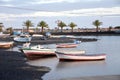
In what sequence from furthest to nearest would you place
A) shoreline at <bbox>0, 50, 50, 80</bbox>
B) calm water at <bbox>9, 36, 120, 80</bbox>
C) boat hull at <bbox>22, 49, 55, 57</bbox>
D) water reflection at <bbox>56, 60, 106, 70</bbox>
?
boat hull at <bbox>22, 49, 55, 57</bbox>
water reflection at <bbox>56, 60, 106, 70</bbox>
calm water at <bbox>9, 36, 120, 80</bbox>
shoreline at <bbox>0, 50, 50, 80</bbox>

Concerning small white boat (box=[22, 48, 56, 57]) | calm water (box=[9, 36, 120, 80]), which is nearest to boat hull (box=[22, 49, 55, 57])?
small white boat (box=[22, 48, 56, 57])

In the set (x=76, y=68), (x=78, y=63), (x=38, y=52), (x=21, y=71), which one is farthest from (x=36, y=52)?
(x=21, y=71)

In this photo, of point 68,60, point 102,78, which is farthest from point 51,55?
point 102,78

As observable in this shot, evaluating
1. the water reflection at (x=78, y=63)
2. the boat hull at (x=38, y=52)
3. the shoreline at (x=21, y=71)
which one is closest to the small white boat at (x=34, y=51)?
the boat hull at (x=38, y=52)

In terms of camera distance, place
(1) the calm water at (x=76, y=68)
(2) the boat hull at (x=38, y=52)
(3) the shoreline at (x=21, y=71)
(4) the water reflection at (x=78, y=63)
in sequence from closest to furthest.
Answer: (3) the shoreline at (x=21, y=71) < (1) the calm water at (x=76, y=68) < (4) the water reflection at (x=78, y=63) < (2) the boat hull at (x=38, y=52)

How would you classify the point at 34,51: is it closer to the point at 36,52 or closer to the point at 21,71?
the point at 36,52

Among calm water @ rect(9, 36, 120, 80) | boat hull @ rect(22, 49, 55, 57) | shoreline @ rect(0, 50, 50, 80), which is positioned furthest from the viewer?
boat hull @ rect(22, 49, 55, 57)

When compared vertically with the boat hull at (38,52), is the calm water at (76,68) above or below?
below

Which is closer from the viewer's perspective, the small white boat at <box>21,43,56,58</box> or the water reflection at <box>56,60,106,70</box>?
the water reflection at <box>56,60,106,70</box>

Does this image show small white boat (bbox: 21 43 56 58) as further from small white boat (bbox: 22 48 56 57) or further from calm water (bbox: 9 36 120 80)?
calm water (bbox: 9 36 120 80)

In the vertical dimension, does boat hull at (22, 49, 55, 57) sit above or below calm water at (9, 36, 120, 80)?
above

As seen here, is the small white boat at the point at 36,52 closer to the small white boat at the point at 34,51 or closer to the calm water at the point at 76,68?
the small white boat at the point at 34,51

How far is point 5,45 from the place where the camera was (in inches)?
2625

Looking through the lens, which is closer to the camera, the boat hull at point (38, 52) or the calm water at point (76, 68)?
the calm water at point (76, 68)
